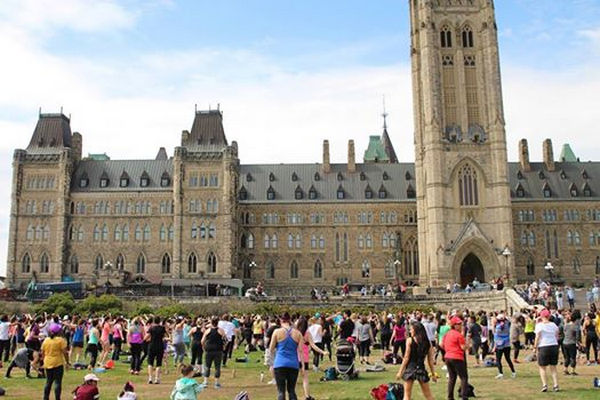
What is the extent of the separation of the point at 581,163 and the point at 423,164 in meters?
27.2

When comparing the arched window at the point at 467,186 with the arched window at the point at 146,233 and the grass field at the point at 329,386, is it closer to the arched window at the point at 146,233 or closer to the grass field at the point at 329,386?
the arched window at the point at 146,233

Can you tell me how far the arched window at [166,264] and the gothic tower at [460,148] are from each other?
29954mm

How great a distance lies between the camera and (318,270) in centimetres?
9044

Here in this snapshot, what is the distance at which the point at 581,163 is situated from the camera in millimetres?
97125

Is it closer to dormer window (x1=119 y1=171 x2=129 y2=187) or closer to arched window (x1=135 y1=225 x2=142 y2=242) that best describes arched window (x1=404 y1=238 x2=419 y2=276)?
arched window (x1=135 y1=225 x2=142 y2=242)

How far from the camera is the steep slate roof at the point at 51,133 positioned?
88438mm

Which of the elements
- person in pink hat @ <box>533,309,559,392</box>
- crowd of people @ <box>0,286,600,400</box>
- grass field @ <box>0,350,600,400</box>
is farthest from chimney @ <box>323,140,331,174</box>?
person in pink hat @ <box>533,309,559,392</box>

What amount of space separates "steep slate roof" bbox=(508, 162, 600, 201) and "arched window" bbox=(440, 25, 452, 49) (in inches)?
814

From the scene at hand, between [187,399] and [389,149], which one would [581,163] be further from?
[187,399]

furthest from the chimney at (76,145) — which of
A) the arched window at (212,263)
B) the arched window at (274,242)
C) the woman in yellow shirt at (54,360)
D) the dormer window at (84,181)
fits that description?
the woman in yellow shirt at (54,360)

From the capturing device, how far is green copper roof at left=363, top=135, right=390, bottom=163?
116 m

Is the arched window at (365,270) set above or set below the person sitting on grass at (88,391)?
above

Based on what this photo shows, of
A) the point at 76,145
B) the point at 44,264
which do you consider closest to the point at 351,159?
the point at 76,145

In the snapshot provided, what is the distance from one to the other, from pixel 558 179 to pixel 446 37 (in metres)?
25.5
